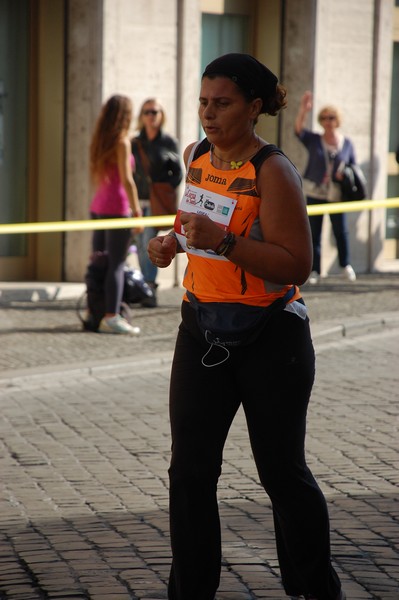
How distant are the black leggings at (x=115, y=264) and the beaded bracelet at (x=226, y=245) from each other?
6.85 meters

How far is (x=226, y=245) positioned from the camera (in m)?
3.78

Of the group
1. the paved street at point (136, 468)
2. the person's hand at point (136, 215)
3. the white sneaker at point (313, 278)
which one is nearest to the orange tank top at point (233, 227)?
the paved street at point (136, 468)

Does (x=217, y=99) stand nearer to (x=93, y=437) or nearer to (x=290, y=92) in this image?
(x=93, y=437)

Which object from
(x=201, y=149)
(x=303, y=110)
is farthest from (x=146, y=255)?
(x=201, y=149)

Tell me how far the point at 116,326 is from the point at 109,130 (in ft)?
5.13

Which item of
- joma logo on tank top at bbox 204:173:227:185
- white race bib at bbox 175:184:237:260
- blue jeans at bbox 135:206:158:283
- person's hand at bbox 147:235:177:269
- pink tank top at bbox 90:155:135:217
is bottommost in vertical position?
blue jeans at bbox 135:206:158:283

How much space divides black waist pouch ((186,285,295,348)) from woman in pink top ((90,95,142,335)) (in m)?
6.68

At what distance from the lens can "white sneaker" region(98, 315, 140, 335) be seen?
10734 mm

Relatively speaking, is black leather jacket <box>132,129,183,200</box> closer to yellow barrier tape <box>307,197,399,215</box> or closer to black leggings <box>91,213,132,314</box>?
yellow barrier tape <box>307,197,399,215</box>

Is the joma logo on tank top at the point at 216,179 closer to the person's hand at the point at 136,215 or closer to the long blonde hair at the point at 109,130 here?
the long blonde hair at the point at 109,130

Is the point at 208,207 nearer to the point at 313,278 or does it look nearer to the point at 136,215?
the point at 136,215

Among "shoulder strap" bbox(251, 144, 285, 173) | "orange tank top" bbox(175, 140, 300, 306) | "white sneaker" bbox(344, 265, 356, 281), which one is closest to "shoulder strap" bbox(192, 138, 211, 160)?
"orange tank top" bbox(175, 140, 300, 306)

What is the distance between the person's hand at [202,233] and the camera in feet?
12.3

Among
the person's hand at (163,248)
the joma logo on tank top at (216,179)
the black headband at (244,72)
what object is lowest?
the person's hand at (163,248)
